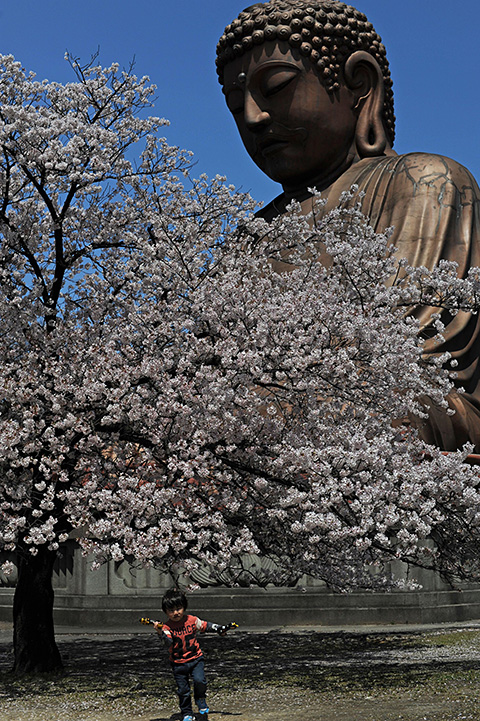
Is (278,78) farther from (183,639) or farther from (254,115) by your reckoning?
(183,639)

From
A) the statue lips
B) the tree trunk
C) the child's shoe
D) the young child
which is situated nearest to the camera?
the child's shoe

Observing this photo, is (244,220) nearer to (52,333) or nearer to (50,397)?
(52,333)

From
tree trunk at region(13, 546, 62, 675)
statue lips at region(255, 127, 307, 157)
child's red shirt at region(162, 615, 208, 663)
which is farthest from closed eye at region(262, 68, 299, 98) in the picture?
child's red shirt at region(162, 615, 208, 663)

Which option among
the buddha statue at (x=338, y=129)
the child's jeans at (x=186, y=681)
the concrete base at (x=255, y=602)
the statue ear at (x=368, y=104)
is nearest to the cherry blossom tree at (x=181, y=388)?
the child's jeans at (x=186, y=681)

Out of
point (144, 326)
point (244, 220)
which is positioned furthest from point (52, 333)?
point (244, 220)

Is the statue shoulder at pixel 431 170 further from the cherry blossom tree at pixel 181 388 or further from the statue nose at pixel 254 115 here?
the cherry blossom tree at pixel 181 388

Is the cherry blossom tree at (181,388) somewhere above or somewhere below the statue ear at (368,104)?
below

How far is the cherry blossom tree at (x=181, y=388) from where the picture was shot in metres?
8.09

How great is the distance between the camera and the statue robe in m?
16.3

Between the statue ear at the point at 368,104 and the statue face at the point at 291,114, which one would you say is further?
the statue ear at the point at 368,104

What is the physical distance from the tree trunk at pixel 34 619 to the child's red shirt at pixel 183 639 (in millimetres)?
2965

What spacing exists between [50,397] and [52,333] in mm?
943

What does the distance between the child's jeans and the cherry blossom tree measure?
119 cm

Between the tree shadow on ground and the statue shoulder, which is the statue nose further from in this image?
the tree shadow on ground
